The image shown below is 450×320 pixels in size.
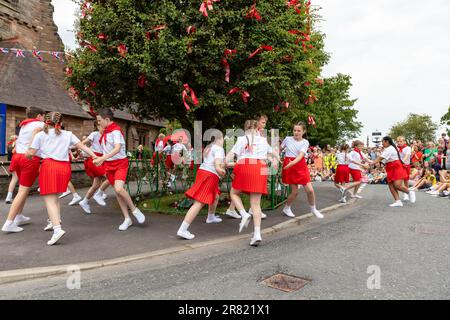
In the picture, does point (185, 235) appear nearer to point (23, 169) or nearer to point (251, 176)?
point (251, 176)

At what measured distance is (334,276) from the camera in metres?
3.74

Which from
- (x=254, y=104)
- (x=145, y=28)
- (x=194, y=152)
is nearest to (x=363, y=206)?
(x=254, y=104)

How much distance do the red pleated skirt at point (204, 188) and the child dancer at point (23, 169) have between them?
2.70 m

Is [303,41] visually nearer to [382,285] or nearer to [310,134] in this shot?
[382,285]

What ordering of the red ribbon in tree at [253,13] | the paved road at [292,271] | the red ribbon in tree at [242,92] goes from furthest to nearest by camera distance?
the red ribbon in tree at [242,92], the red ribbon in tree at [253,13], the paved road at [292,271]

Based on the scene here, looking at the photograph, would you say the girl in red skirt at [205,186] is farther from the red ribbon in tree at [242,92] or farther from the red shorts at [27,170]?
the red shorts at [27,170]

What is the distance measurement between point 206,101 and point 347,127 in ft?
136

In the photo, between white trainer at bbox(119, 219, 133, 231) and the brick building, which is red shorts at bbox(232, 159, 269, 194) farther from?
the brick building

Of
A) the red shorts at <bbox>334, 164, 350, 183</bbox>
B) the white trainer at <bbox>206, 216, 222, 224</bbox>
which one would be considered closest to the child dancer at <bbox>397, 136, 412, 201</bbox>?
the red shorts at <bbox>334, 164, 350, 183</bbox>

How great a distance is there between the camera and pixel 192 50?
584 cm

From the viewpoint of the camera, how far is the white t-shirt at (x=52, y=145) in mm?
4848

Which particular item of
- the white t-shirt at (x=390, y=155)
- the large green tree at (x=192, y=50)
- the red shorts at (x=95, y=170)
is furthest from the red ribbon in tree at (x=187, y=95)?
the white t-shirt at (x=390, y=155)

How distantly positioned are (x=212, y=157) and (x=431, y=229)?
428 cm

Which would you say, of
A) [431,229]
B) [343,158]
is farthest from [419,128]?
[431,229]
